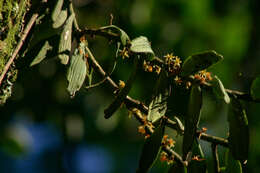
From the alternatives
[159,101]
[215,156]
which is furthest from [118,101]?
[215,156]

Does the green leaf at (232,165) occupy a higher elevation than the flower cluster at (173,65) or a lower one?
lower

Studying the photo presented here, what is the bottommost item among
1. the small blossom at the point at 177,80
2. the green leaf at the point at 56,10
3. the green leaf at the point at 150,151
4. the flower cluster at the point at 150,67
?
the green leaf at the point at 150,151

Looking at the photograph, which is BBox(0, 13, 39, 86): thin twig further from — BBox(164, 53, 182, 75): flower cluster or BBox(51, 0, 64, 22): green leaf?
BBox(164, 53, 182, 75): flower cluster

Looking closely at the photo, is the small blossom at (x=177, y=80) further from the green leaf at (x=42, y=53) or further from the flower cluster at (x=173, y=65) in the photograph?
the green leaf at (x=42, y=53)

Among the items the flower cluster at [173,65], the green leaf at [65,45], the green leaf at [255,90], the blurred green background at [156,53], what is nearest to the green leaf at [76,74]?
the green leaf at [65,45]

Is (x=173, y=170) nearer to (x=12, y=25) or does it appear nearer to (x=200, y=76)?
(x=200, y=76)

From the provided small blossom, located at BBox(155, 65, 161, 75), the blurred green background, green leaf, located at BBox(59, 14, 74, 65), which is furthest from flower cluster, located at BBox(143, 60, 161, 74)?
the blurred green background

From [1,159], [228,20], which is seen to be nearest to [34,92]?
[228,20]
